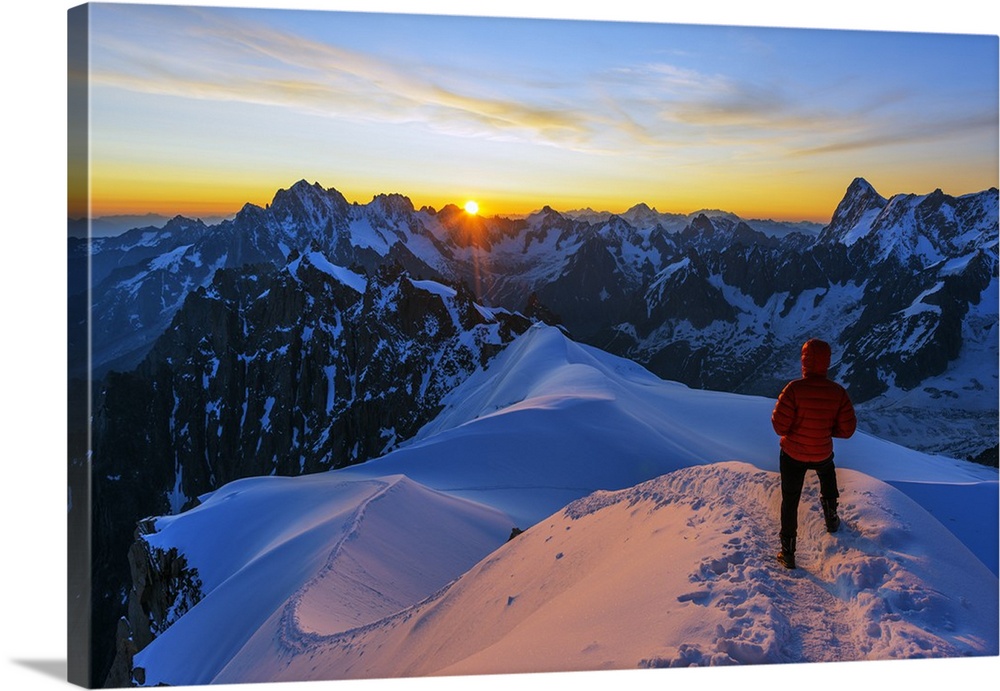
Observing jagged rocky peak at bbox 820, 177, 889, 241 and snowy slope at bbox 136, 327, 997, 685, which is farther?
jagged rocky peak at bbox 820, 177, 889, 241

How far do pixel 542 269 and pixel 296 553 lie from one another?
10.1m

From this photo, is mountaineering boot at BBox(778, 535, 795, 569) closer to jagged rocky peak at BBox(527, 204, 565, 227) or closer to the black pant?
the black pant

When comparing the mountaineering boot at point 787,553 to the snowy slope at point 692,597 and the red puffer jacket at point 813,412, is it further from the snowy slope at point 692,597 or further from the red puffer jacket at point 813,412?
the red puffer jacket at point 813,412

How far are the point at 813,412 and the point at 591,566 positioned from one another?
8.06ft

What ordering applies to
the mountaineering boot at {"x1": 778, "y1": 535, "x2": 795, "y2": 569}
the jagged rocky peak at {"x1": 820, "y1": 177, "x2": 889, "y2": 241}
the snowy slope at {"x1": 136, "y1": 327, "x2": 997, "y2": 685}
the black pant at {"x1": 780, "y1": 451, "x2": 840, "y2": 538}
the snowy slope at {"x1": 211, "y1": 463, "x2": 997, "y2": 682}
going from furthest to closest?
the jagged rocky peak at {"x1": 820, "y1": 177, "x2": 889, "y2": 241}
the black pant at {"x1": 780, "y1": 451, "x2": 840, "y2": 538}
the mountaineering boot at {"x1": 778, "y1": 535, "x2": 795, "y2": 569}
the snowy slope at {"x1": 136, "y1": 327, "x2": 997, "y2": 685}
the snowy slope at {"x1": 211, "y1": 463, "x2": 997, "y2": 682}

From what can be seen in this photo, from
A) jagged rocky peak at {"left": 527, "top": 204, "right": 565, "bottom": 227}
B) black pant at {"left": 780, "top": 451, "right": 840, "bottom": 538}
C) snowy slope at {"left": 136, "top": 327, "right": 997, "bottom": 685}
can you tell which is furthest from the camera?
jagged rocky peak at {"left": 527, "top": 204, "right": 565, "bottom": 227}

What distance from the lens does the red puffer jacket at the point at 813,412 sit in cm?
662

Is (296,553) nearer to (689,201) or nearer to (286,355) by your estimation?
(689,201)

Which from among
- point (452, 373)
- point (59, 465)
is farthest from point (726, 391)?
point (452, 373)

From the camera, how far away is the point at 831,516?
6602 millimetres

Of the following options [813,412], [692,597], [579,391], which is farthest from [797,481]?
[579,391]

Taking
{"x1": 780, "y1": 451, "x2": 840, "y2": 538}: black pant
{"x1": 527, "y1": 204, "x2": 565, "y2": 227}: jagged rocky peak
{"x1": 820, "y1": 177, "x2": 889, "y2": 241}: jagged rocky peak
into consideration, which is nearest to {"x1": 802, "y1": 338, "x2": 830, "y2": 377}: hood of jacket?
{"x1": 780, "y1": 451, "x2": 840, "y2": 538}: black pant

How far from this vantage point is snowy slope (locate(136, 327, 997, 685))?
5.97 m

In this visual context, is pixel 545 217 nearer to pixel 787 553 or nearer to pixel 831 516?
pixel 831 516
